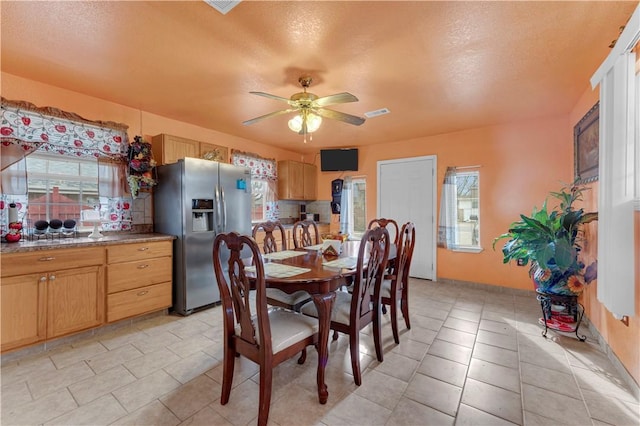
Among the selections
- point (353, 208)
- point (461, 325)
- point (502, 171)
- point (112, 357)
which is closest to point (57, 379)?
point (112, 357)

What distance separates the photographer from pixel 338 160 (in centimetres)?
527

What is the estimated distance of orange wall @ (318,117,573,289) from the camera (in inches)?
140

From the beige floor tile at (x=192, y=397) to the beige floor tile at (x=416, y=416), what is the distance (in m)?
1.12

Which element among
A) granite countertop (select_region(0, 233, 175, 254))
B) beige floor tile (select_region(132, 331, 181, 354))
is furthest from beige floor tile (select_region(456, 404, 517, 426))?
granite countertop (select_region(0, 233, 175, 254))

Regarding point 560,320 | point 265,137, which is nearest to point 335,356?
point 560,320

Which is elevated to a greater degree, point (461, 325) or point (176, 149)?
point (176, 149)

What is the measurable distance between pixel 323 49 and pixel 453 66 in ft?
3.66

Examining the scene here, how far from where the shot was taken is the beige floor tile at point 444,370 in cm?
193

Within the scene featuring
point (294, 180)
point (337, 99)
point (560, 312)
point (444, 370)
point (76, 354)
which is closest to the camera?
point (444, 370)

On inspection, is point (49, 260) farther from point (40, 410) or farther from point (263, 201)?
point (263, 201)

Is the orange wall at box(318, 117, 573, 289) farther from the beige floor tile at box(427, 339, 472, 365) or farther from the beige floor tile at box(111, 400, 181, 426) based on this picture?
the beige floor tile at box(111, 400, 181, 426)

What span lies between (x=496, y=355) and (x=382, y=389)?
112 cm

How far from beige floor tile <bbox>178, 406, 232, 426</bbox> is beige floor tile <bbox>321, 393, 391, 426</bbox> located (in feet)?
1.90

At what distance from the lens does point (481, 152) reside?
158 inches
